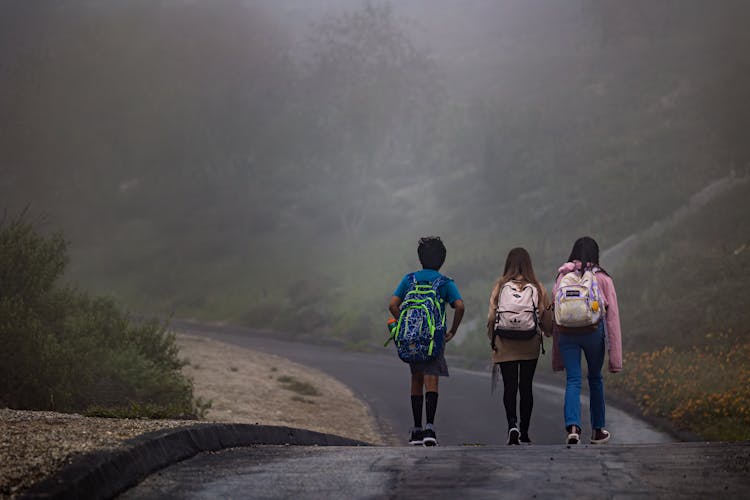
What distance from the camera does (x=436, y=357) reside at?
350 inches

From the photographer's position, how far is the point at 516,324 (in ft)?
29.5

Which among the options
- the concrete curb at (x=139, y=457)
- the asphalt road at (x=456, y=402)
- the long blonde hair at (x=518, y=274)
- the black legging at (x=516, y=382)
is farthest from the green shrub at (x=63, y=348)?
the asphalt road at (x=456, y=402)

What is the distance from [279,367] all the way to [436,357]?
56.5ft

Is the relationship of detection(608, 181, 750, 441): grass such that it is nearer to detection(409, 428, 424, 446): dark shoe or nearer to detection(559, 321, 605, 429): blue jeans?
detection(559, 321, 605, 429): blue jeans

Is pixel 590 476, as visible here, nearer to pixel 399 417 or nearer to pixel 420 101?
pixel 399 417

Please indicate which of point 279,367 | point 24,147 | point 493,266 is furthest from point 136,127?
point 279,367

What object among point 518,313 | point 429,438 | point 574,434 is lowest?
point 429,438

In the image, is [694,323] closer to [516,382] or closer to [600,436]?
[600,436]

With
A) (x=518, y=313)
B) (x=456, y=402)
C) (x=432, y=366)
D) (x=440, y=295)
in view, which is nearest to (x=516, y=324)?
(x=518, y=313)

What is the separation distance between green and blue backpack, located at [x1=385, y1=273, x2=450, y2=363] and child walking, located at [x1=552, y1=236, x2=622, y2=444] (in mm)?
1173

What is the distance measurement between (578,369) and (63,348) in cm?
715

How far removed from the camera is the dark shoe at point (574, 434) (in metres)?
8.76

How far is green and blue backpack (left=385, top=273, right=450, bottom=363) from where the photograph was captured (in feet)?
28.9

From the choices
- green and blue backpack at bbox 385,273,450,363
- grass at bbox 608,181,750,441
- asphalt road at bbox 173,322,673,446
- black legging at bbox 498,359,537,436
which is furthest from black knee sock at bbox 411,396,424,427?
grass at bbox 608,181,750,441
